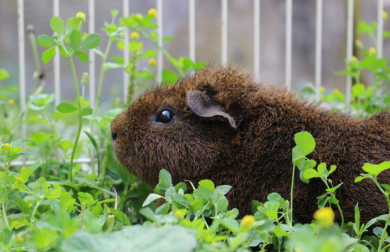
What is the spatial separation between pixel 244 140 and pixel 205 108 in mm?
277

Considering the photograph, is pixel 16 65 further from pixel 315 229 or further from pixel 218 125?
pixel 315 229

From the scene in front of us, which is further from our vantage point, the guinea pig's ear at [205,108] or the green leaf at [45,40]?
the guinea pig's ear at [205,108]

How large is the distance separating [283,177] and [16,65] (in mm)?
4045

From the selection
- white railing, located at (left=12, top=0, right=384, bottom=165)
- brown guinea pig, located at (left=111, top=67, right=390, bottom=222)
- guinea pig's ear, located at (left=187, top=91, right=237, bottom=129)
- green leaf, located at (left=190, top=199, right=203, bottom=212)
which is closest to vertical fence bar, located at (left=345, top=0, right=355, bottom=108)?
white railing, located at (left=12, top=0, right=384, bottom=165)

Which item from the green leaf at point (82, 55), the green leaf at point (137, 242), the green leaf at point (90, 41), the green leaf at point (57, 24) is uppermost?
the green leaf at point (57, 24)

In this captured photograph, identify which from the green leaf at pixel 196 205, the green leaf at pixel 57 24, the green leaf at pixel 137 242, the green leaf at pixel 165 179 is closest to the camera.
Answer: the green leaf at pixel 137 242

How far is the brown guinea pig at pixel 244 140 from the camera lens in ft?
5.82

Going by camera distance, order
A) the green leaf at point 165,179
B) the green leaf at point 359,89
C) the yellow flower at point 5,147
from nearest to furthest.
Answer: the yellow flower at point 5,147 → the green leaf at point 165,179 → the green leaf at point 359,89

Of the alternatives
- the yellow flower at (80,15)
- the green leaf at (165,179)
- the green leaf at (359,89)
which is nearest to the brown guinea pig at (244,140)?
the green leaf at (165,179)

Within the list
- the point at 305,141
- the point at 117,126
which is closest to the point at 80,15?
the point at 117,126

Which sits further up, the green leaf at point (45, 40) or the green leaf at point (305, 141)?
the green leaf at point (45, 40)

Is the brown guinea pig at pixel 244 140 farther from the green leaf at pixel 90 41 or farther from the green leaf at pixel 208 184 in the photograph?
the green leaf at pixel 90 41

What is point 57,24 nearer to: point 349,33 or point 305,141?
point 305,141

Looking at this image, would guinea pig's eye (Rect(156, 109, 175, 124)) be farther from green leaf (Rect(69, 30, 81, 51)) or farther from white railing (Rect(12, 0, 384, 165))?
white railing (Rect(12, 0, 384, 165))
